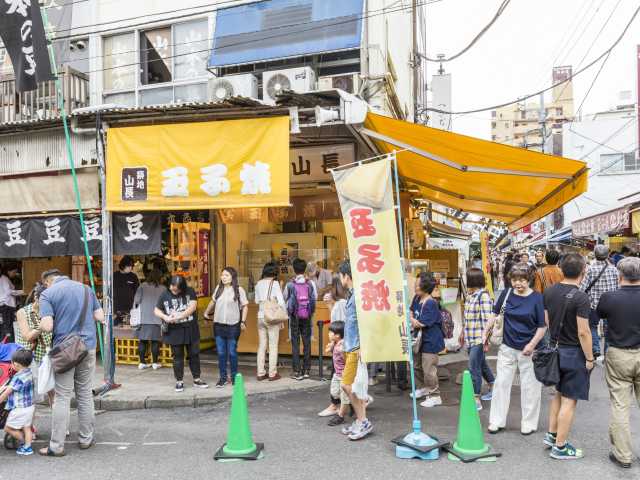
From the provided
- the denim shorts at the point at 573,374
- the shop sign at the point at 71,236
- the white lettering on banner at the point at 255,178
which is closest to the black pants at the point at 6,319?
the shop sign at the point at 71,236

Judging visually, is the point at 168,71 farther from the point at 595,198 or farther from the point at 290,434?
the point at 595,198

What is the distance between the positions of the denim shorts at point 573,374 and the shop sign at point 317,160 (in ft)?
18.8

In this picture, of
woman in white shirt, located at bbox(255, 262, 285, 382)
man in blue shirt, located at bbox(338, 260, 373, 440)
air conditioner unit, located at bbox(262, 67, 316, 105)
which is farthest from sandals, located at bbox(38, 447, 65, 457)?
air conditioner unit, located at bbox(262, 67, 316, 105)

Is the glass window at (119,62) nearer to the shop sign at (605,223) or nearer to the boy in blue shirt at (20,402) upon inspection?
the boy in blue shirt at (20,402)

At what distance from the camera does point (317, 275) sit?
11203 mm

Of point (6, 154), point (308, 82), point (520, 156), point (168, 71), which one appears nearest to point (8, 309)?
point (6, 154)

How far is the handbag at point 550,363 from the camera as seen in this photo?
17.4 feet

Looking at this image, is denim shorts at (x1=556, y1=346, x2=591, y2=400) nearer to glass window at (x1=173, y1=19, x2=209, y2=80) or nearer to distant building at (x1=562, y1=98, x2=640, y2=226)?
glass window at (x1=173, y1=19, x2=209, y2=80)

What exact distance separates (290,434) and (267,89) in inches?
285

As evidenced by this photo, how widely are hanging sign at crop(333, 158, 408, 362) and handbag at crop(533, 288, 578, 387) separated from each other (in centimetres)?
139

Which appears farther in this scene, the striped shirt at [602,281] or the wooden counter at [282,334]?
the wooden counter at [282,334]

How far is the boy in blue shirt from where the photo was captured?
5781 millimetres

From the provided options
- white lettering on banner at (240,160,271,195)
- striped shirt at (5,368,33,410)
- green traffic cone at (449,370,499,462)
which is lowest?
green traffic cone at (449,370,499,462)

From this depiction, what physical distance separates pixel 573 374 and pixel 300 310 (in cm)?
453
